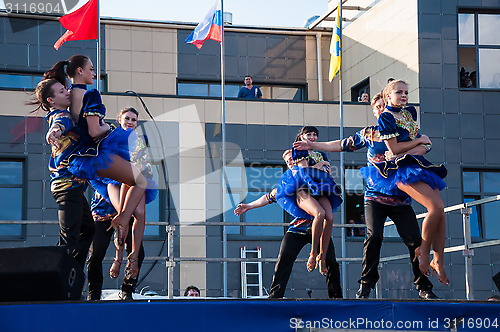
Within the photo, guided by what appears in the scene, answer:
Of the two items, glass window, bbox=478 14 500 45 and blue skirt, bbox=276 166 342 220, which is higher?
glass window, bbox=478 14 500 45

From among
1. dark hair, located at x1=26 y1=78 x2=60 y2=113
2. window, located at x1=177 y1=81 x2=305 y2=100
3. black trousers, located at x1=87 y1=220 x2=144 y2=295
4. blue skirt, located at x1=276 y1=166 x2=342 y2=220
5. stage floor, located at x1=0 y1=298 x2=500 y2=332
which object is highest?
window, located at x1=177 y1=81 x2=305 y2=100

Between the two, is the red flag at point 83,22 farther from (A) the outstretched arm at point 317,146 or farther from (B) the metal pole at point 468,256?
(B) the metal pole at point 468,256

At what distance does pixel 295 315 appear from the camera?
591cm

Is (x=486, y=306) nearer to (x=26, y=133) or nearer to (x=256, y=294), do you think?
(x=256, y=294)

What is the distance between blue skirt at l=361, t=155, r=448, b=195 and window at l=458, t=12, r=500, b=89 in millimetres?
12039

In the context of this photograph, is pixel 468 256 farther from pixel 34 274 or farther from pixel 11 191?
pixel 11 191

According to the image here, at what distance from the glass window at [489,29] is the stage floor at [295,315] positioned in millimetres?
13972

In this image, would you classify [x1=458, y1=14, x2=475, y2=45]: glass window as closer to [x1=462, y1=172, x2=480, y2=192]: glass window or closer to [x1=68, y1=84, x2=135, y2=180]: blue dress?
[x1=462, y1=172, x2=480, y2=192]: glass window

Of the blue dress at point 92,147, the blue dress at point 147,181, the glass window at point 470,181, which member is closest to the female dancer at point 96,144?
the blue dress at point 92,147

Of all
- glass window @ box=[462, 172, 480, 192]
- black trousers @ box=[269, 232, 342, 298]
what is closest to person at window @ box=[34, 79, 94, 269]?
black trousers @ box=[269, 232, 342, 298]

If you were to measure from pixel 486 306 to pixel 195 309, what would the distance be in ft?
6.90

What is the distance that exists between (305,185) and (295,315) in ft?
7.89

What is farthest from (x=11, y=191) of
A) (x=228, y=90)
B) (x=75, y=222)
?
(x=75, y=222)

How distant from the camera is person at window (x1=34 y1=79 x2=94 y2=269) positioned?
654cm
